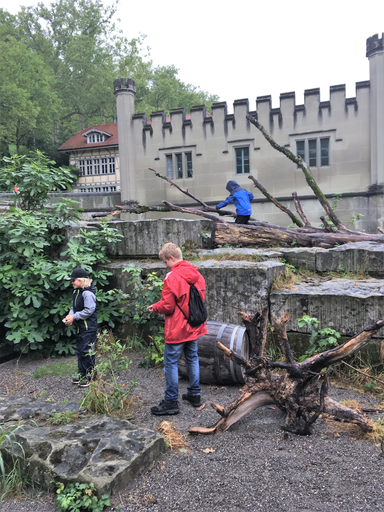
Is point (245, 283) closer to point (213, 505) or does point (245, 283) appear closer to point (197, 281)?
point (197, 281)

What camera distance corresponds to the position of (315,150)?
1603 cm

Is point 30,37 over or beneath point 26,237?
over

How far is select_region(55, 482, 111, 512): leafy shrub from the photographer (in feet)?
7.54

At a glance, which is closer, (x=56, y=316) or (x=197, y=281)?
(x=197, y=281)

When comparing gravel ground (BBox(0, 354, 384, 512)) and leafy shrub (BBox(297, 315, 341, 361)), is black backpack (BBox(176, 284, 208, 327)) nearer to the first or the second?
gravel ground (BBox(0, 354, 384, 512))

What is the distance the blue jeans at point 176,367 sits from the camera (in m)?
3.71

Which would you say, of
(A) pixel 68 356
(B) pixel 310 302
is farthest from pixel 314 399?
(A) pixel 68 356

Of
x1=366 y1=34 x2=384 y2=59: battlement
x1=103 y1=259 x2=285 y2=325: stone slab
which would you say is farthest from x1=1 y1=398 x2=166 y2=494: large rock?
x1=366 y1=34 x2=384 y2=59: battlement

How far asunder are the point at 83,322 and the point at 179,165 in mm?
14169

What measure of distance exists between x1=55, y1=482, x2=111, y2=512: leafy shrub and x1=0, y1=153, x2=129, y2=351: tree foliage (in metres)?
3.41

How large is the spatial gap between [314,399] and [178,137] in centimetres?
1585

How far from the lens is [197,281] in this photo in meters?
3.83

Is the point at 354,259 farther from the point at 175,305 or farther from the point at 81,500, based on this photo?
the point at 81,500

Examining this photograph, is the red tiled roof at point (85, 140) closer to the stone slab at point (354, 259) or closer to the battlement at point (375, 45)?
the battlement at point (375, 45)
